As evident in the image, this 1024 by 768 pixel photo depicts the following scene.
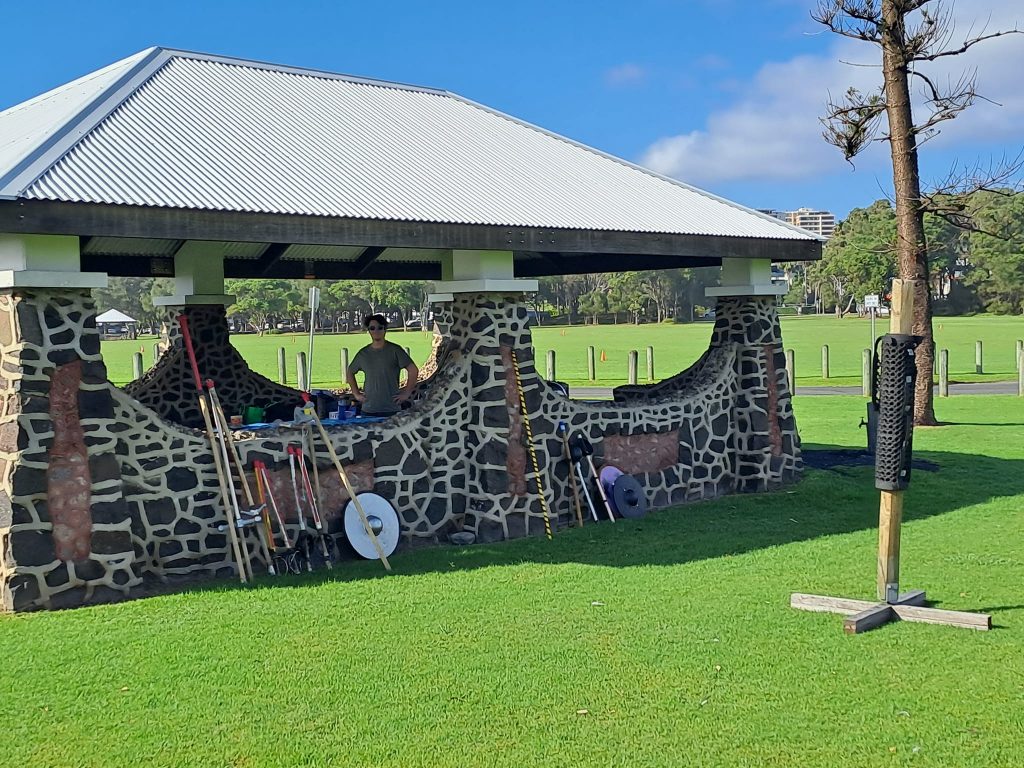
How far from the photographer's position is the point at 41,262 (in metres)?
8.84

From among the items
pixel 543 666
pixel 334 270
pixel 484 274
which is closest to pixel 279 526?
pixel 484 274

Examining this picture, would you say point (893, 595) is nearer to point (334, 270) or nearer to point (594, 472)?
point (594, 472)

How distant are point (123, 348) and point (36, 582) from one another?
60672 mm

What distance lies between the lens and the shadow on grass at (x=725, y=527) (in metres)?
10.5

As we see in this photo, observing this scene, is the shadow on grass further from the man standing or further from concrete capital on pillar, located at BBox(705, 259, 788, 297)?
concrete capital on pillar, located at BBox(705, 259, 788, 297)

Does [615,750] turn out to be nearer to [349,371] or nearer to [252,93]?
[349,371]

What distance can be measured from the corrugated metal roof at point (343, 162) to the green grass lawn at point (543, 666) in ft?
10.8

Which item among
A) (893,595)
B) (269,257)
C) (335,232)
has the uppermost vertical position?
(269,257)

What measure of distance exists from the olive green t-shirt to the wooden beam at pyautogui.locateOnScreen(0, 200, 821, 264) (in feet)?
6.10

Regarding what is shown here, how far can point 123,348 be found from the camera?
6638 centimetres

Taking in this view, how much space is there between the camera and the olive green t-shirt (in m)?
12.4

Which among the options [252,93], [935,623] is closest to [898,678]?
[935,623]

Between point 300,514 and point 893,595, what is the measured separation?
4.95 meters

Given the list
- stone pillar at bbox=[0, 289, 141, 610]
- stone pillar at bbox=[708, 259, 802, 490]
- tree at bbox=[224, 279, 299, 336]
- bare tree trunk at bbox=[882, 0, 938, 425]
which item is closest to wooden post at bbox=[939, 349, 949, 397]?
bare tree trunk at bbox=[882, 0, 938, 425]
